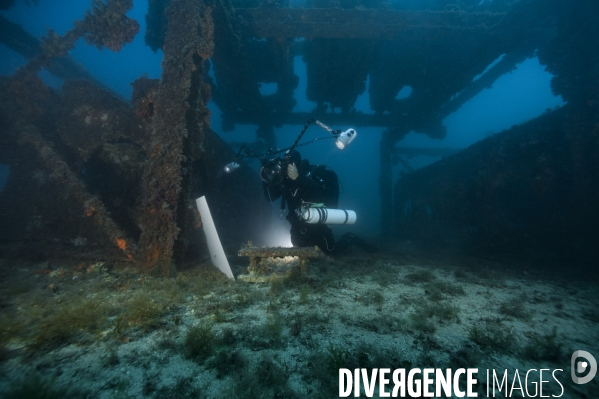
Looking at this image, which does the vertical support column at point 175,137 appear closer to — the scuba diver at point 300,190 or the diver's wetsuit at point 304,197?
the scuba diver at point 300,190

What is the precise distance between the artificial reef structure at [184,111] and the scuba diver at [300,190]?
1.69 metres

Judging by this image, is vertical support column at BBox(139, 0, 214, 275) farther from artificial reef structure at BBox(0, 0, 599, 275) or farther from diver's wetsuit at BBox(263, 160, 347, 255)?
diver's wetsuit at BBox(263, 160, 347, 255)

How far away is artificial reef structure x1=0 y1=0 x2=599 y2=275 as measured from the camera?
4.68 m

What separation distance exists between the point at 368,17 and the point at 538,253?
8.24 metres

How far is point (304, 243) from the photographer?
6.69 metres

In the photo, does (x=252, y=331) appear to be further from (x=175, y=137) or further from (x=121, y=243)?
(x=175, y=137)

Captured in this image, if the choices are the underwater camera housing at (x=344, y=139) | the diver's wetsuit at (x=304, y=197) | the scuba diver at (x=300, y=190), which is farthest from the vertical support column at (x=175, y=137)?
the underwater camera housing at (x=344, y=139)

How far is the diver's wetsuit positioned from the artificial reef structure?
1983 mm

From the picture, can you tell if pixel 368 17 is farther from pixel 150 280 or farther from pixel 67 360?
pixel 67 360

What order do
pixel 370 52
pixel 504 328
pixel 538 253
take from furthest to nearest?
pixel 370 52 → pixel 538 253 → pixel 504 328

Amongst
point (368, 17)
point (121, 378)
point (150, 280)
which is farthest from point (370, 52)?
point (121, 378)

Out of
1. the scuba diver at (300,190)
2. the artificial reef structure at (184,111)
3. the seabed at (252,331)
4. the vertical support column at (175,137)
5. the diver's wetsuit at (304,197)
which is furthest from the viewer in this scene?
the diver's wetsuit at (304,197)

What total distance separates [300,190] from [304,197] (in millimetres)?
321

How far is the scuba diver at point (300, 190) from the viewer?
212 inches
